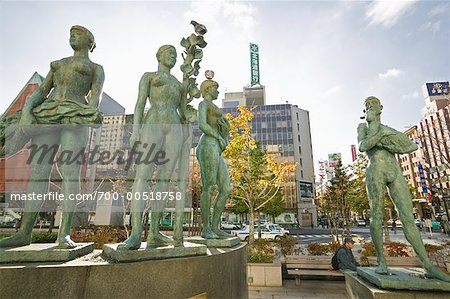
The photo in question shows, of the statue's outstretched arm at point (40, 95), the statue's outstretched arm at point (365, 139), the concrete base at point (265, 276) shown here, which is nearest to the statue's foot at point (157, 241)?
the statue's outstretched arm at point (40, 95)

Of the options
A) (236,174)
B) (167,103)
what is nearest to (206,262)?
(167,103)

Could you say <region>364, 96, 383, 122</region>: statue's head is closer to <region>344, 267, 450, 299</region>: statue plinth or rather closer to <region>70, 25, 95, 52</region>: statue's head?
<region>344, 267, 450, 299</region>: statue plinth

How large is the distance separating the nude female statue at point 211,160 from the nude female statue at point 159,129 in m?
0.98

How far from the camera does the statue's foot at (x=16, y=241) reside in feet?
8.91

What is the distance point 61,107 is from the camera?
2957 mm

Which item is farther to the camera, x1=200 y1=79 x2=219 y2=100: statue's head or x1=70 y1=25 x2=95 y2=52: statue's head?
x1=200 y1=79 x2=219 y2=100: statue's head

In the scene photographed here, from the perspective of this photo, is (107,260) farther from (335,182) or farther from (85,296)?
(335,182)

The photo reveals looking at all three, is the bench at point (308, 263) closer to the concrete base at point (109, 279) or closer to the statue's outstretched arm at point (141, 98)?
the concrete base at point (109, 279)

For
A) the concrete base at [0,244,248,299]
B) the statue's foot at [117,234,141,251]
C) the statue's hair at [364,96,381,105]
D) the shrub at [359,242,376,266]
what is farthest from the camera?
the shrub at [359,242,376,266]

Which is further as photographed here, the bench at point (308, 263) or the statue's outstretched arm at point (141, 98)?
the bench at point (308, 263)

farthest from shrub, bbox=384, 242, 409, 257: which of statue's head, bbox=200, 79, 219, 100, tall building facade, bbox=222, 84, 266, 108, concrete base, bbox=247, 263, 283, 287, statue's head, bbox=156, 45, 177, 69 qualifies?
tall building facade, bbox=222, 84, 266, 108

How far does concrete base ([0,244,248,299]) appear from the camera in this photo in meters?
1.98

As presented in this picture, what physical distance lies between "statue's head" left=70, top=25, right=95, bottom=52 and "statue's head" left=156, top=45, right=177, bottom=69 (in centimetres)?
95

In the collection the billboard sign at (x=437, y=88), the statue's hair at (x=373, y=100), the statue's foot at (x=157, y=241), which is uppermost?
the billboard sign at (x=437, y=88)
